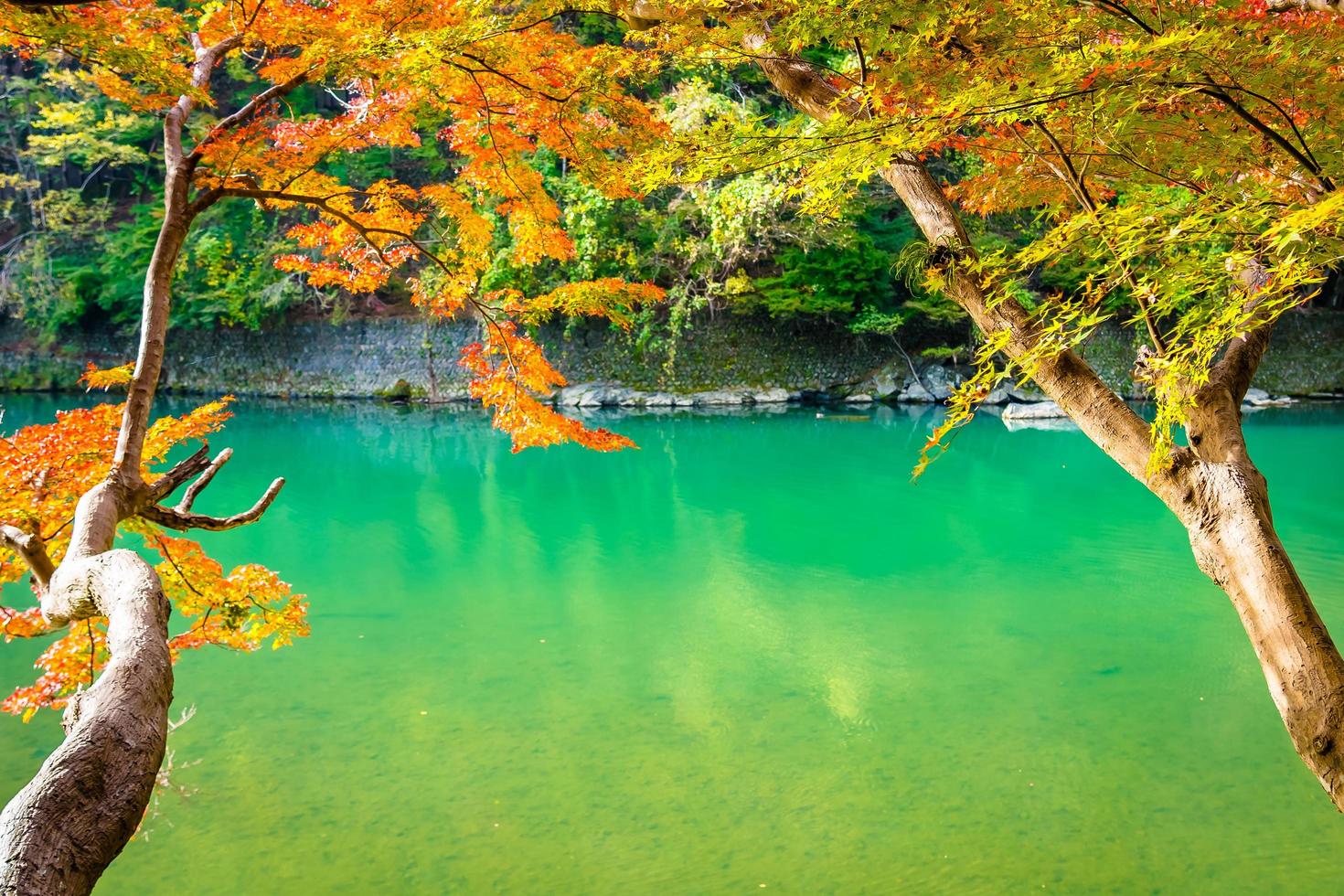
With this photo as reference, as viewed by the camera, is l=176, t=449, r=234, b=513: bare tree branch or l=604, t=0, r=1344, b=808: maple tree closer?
l=604, t=0, r=1344, b=808: maple tree

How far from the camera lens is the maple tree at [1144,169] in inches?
71.4

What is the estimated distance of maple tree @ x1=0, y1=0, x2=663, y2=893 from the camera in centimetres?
251

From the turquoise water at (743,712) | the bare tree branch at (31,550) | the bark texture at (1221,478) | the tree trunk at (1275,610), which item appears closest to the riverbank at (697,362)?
the turquoise water at (743,712)

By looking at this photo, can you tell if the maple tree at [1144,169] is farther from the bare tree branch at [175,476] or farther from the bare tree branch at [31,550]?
the bare tree branch at [31,550]

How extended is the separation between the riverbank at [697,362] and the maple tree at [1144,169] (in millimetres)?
12866

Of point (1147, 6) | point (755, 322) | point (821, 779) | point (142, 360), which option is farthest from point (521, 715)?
point (755, 322)

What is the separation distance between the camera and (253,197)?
3.63 metres

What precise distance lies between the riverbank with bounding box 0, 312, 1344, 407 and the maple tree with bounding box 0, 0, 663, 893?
1077cm

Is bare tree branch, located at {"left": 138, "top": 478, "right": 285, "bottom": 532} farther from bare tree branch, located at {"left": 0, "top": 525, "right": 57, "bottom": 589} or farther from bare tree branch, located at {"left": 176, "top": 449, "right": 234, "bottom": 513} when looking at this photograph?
bare tree branch, located at {"left": 0, "top": 525, "right": 57, "bottom": 589}

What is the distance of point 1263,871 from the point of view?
307cm

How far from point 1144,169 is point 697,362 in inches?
534

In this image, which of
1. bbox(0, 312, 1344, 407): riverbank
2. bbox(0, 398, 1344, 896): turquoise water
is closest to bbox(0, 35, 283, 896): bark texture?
bbox(0, 398, 1344, 896): turquoise water

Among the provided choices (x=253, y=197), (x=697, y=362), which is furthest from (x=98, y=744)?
(x=697, y=362)

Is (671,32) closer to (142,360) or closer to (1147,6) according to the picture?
(1147,6)
